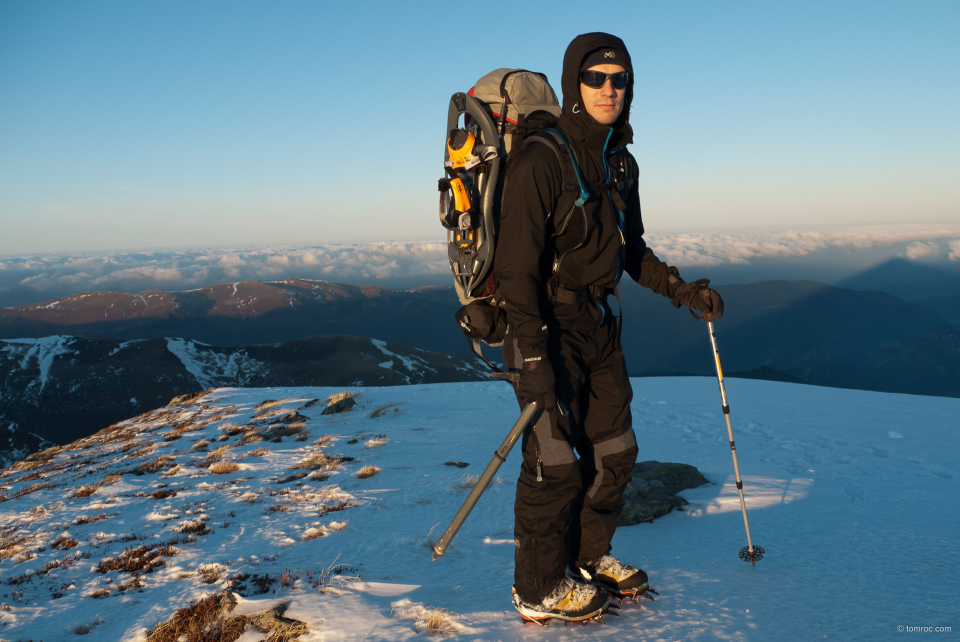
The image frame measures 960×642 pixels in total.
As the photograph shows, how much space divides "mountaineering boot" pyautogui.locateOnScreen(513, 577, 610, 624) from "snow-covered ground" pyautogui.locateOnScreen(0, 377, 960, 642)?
0.26ft

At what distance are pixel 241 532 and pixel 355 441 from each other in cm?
516

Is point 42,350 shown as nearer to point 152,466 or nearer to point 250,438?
point 250,438

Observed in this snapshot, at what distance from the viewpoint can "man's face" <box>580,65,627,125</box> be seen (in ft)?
10.7

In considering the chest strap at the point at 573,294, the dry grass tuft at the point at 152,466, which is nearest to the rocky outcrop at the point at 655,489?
the chest strap at the point at 573,294

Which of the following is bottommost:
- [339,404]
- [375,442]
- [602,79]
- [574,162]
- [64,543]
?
[339,404]

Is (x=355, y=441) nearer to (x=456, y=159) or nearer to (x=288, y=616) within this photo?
(x=288, y=616)

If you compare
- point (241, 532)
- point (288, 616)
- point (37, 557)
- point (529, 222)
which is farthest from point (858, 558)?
point (37, 557)

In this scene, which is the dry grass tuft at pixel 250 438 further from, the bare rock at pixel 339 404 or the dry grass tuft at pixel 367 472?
the dry grass tuft at pixel 367 472

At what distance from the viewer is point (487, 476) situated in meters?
3.40

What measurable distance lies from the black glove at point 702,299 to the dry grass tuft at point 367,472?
6.10 metres

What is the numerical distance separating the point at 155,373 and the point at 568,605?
168 m

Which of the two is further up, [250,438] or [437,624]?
[437,624]

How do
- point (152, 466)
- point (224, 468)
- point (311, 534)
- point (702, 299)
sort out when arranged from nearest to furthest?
1. point (702, 299)
2. point (311, 534)
3. point (224, 468)
4. point (152, 466)

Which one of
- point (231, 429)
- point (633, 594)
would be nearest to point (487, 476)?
point (633, 594)
